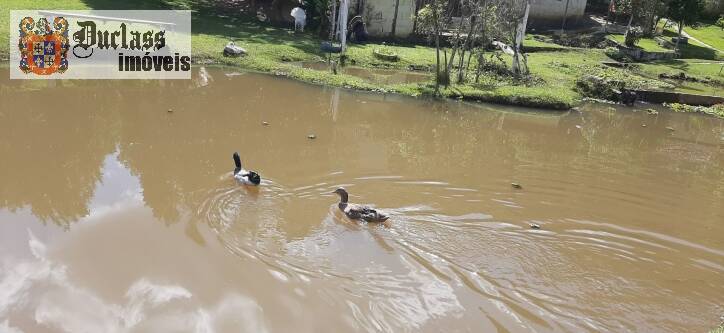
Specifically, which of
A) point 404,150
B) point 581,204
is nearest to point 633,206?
point 581,204

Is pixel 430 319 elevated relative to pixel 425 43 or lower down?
lower down

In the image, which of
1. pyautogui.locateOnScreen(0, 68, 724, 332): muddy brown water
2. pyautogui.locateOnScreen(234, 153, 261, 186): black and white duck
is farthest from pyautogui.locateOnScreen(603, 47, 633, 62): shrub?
pyautogui.locateOnScreen(234, 153, 261, 186): black and white duck

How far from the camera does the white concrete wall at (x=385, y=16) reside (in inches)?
1062

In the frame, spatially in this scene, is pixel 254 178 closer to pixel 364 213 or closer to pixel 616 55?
pixel 364 213

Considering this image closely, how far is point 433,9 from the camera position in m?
18.7

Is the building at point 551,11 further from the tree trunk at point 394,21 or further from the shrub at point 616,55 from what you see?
the tree trunk at point 394,21

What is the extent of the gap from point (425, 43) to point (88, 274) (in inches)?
933

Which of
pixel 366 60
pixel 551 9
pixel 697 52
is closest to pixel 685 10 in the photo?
pixel 697 52

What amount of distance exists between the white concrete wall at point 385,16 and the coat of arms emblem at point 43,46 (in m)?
12.9

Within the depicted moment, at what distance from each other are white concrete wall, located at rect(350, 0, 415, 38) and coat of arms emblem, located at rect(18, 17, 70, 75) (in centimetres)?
1288

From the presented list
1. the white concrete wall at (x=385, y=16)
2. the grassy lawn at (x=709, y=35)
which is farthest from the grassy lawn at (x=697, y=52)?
the white concrete wall at (x=385, y=16)

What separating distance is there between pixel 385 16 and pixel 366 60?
570 centimetres

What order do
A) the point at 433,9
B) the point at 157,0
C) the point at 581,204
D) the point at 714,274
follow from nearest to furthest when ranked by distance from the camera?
1. the point at 714,274
2. the point at 581,204
3. the point at 433,9
4. the point at 157,0

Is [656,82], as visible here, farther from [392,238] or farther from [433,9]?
[392,238]
